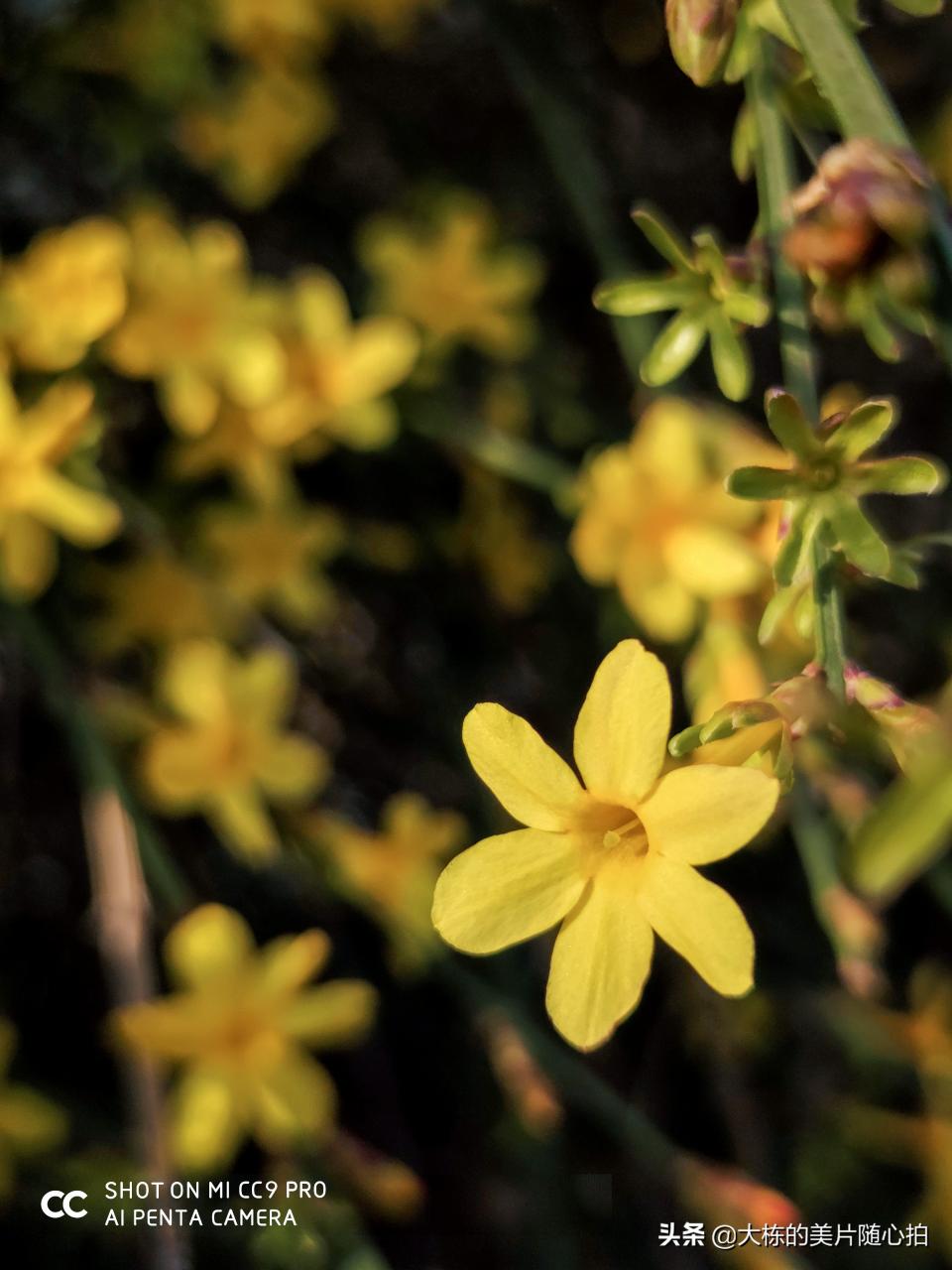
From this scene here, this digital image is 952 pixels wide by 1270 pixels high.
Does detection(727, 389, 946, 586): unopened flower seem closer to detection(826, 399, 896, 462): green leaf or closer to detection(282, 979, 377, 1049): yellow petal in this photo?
detection(826, 399, 896, 462): green leaf

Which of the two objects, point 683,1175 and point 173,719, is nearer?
point 683,1175

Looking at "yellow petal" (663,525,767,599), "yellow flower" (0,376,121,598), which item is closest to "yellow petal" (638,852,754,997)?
"yellow petal" (663,525,767,599)

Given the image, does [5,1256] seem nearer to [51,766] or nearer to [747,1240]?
[51,766]

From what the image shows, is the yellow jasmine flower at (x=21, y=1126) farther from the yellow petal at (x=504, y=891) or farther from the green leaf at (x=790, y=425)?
the green leaf at (x=790, y=425)

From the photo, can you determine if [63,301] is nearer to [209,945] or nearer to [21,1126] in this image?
[209,945]

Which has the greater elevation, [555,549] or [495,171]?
[495,171]

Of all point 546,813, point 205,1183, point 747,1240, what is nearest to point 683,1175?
point 747,1240

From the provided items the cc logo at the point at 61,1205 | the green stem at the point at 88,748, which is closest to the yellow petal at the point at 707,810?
the green stem at the point at 88,748
